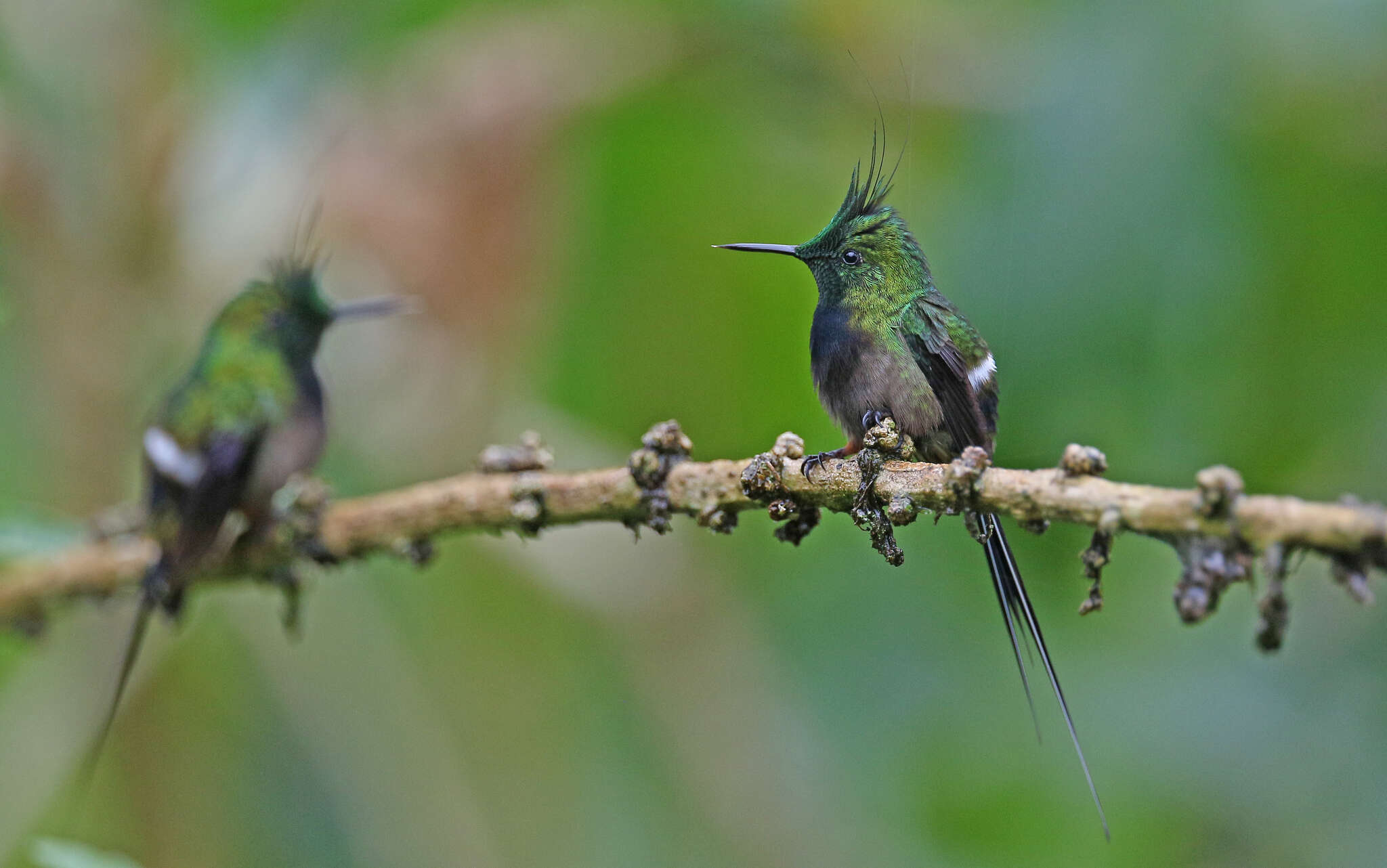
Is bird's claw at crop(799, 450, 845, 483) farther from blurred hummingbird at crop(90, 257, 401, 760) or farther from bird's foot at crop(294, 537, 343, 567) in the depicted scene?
blurred hummingbird at crop(90, 257, 401, 760)

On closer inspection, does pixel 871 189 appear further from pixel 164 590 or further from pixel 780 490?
pixel 164 590

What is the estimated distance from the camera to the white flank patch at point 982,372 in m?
1.23

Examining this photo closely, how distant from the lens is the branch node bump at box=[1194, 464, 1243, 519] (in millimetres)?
768

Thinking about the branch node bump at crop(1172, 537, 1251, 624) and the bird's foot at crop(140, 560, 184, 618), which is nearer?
the branch node bump at crop(1172, 537, 1251, 624)

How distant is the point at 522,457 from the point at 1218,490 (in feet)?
3.37

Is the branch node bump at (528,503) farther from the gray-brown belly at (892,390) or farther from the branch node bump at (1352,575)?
the branch node bump at (1352,575)

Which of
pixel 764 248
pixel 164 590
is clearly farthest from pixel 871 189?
pixel 164 590

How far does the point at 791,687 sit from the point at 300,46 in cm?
227

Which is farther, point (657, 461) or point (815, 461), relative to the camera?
point (657, 461)

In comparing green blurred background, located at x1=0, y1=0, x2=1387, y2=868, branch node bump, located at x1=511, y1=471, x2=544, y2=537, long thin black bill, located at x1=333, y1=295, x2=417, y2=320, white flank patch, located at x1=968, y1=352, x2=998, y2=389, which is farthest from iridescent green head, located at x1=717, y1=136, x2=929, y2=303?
long thin black bill, located at x1=333, y1=295, x2=417, y2=320

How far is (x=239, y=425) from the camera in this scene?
2365 mm

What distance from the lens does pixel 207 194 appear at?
10.1 ft

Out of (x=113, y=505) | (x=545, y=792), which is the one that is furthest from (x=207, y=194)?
(x=545, y=792)

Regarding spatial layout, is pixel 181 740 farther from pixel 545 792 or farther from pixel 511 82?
pixel 511 82
